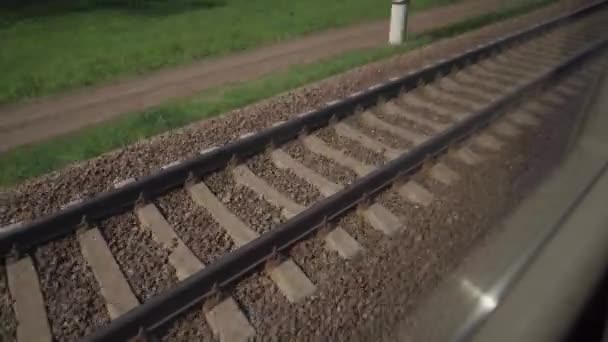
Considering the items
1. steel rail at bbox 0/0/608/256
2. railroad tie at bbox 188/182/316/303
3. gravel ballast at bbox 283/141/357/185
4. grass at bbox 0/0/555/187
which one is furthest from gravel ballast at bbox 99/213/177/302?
gravel ballast at bbox 283/141/357/185

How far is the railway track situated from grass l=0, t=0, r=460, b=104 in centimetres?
428

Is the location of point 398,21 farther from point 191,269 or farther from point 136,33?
point 191,269

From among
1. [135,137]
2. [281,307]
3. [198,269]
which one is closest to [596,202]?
[281,307]

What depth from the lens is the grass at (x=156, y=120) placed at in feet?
18.6

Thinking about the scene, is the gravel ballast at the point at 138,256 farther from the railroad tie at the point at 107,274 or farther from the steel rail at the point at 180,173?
the steel rail at the point at 180,173

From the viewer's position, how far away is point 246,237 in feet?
14.1

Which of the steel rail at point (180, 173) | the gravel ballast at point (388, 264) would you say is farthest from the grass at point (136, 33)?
the gravel ballast at point (388, 264)

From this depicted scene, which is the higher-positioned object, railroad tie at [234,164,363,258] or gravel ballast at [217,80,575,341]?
railroad tie at [234,164,363,258]

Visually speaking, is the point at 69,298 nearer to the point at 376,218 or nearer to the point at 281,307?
the point at 281,307

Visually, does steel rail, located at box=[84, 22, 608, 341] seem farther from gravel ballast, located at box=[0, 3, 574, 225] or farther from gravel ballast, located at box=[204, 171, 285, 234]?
gravel ballast, located at box=[0, 3, 574, 225]

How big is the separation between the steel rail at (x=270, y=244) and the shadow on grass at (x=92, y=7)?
966cm

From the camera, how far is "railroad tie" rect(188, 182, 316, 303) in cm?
380

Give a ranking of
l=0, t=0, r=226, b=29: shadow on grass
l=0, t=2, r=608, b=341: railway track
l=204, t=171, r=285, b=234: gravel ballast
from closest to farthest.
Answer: l=0, t=2, r=608, b=341: railway track → l=204, t=171, r=285, b=234: gravel ballast → l=0, t=0, r=226, b=29: shadow on grass

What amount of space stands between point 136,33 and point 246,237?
830 centimetres
